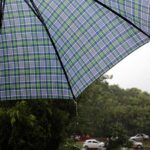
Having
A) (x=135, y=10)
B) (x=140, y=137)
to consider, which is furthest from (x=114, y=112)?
(x=135, y=10)

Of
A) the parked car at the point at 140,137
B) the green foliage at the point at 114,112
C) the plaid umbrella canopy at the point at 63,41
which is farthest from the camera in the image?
the parked car at the point at 140,137

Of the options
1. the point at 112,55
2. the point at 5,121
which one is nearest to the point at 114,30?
the point at 112,55

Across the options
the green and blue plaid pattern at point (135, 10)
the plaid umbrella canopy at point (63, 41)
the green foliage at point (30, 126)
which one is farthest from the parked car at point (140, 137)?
the green and blue plaid pattern at point (135, 10)

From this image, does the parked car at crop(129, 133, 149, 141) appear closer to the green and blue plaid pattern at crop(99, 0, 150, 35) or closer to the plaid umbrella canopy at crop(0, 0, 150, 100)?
the plaid umbrella canopy at crop(0, 0, 150, 100)

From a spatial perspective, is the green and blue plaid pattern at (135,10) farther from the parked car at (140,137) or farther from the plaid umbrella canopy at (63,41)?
the parked car at (140,137)

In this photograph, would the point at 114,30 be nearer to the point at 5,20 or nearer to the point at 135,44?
the point at 135,44

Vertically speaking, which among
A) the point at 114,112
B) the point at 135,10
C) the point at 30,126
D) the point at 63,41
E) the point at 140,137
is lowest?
the point at 140,137

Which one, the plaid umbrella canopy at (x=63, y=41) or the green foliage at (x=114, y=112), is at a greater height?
the green foliage at (x=114, y=112)

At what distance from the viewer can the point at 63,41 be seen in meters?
4.21

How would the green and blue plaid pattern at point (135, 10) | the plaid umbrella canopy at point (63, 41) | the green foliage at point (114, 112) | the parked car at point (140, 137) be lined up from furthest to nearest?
the parked car at point (140, 137), the green foliage at point (114, 112), the plaid umbrella canopy at point (63, 41), the green and blue plaid pattern at point (135, 10)

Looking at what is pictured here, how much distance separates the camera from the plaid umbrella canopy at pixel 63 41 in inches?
152

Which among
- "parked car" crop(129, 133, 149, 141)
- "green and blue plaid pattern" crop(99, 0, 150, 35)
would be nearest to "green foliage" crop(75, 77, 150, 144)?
"parked car" crop(129, 133, 149, 141)

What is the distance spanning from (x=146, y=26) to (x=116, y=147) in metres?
39.4

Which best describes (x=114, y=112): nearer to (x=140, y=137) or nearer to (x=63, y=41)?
(x=140, y=137)
